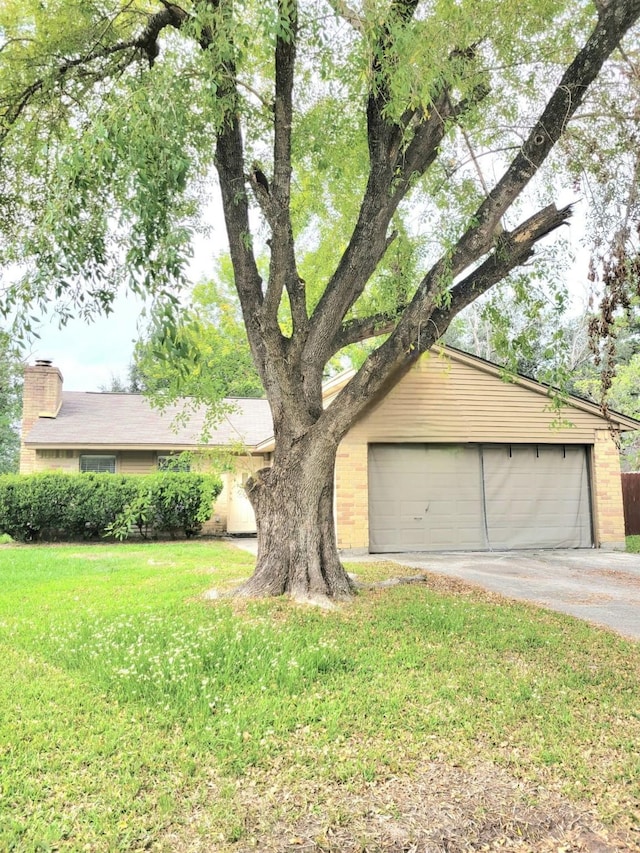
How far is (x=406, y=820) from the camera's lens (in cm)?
262

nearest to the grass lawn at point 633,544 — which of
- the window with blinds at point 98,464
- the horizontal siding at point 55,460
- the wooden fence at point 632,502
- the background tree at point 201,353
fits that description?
the wooden fence at point 632,502

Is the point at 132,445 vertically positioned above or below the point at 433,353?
below

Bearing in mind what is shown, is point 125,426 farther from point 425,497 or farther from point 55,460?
point 425,497

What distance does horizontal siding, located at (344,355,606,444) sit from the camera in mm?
12180

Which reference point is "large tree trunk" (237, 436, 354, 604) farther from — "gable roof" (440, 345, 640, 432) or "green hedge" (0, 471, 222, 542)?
"gable roof" (440, 345, 640, 432)

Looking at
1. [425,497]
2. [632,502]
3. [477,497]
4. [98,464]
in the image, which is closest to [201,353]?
[425,497]

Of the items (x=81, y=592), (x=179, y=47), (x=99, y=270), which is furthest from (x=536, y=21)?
(x=81, y=592)

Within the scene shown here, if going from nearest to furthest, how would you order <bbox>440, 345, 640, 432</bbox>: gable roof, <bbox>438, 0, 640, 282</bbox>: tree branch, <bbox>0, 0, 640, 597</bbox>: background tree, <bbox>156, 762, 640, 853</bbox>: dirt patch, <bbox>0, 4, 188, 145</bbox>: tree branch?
1. <bbox>156, 762, 640, 853</bbox>: dirt patch
2. <bbox>0, 0, 640, 597</bbox>: background tree
3. <bbox>438, 0, 640, 282</bbox>: tree branch
4. <bbox>0, 4, 188, 145</bbox>: tree branch
5. <bbox>440, 345, 640, 432</bbox>: gable roof

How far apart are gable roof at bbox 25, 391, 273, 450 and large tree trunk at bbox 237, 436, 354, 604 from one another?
25.4 feet

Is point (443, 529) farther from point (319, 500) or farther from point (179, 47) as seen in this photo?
point (179, 47)

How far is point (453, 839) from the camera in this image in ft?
8.26

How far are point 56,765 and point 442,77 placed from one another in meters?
5.74

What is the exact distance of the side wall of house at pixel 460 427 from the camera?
38.4 ft

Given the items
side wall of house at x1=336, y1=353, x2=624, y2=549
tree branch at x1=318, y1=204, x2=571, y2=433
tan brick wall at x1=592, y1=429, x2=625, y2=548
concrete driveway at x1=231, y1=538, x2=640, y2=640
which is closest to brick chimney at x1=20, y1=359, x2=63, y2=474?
concrete driveway at x1=231, y1=538, x2=640, y2=640
